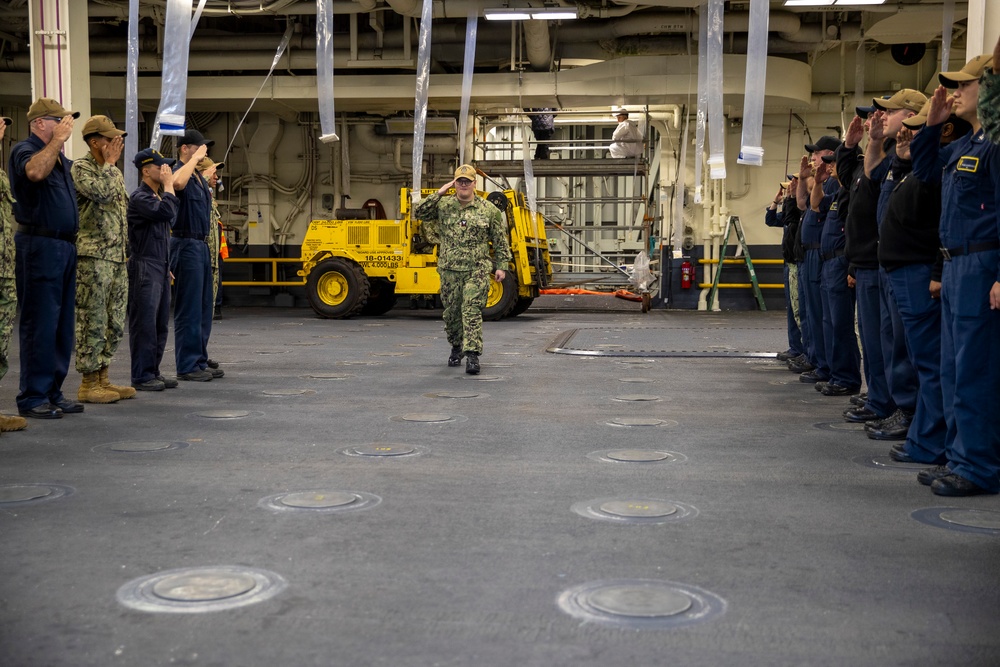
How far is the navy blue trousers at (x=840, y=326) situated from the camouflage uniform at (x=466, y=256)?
8.13 feet

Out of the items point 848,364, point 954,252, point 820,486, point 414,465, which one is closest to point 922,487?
point 820,486

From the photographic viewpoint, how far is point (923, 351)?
3.62 meters

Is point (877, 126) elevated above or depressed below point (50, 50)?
below

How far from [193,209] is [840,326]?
13.9 feet

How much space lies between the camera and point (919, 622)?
1.91 metres

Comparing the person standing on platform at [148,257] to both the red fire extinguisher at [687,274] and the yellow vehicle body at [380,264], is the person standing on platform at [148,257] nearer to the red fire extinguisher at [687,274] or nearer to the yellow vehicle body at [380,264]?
the yellow vehicle body at [380,264]

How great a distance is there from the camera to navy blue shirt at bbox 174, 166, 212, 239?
5988 mm

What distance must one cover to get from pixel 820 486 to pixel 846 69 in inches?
580

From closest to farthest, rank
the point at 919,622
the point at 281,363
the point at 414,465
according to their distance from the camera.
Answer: the point at 919,622 → the point at 414,465 → the point at 281,363

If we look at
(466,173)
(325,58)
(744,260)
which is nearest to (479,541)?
(466,173)

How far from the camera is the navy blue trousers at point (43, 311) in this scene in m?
4.39

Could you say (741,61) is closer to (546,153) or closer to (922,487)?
(546,153)

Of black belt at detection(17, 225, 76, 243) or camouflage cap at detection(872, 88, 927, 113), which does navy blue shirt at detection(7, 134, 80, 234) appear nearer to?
black belt at detection(17, 225, 76, 243)

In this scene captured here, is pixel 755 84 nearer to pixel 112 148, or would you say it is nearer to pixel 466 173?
pixel 466 173
